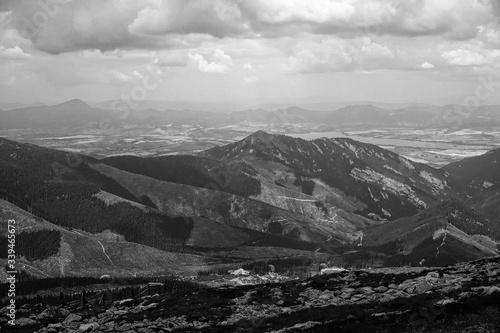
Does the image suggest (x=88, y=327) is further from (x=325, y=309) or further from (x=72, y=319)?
(x=325, y=309)

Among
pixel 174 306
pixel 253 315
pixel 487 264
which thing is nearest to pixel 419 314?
pixel 253 315

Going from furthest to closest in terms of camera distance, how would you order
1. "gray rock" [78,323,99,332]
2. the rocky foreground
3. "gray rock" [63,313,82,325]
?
"gray rock" [63,313,82,325], "gray rock" [78,323,99,332], the rocky foreground

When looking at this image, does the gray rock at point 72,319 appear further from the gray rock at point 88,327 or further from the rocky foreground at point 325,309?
the gray rock at point 88,327

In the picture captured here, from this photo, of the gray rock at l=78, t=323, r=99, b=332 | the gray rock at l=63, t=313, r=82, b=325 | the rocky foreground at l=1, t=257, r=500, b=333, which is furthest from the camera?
the gray rock at l=63, t=313, r=82, b=325

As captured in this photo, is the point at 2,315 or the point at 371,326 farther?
the point at 2,315

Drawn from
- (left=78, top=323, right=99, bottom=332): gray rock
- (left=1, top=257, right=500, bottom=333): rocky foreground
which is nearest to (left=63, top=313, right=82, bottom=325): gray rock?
(left=1, top=257, right=500, bottom=333): rocky foreground

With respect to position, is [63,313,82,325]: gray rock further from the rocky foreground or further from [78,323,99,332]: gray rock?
[78,323,99,332]: gray rock

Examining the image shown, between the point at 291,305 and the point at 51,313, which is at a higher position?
the point at 291,305

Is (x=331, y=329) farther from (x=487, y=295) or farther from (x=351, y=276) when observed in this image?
(x=351, y=276)
